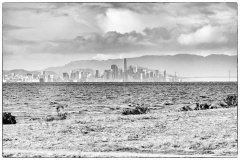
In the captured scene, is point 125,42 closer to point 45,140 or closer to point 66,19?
point 66,19

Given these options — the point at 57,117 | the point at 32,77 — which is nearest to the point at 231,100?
the point at 57,117

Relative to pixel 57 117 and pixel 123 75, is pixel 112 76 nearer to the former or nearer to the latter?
pixel 123 75

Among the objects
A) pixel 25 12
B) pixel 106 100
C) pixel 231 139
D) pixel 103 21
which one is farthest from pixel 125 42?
pixel 106 100

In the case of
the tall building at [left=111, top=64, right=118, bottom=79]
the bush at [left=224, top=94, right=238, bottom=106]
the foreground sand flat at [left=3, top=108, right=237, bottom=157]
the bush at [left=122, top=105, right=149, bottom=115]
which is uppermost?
the tall building at [left=111, top=64, right=118, bottom=79]

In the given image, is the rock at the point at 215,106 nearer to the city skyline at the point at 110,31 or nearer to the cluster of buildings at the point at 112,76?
the cluster of buildings at the point at 112,76

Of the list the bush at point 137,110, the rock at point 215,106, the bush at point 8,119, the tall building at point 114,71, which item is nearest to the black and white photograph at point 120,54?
the tall building at point 114,71

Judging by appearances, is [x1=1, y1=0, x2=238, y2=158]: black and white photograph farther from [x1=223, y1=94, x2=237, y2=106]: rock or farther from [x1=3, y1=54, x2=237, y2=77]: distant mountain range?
[x1=223, y1=94, x2=237, y2=106]: rock

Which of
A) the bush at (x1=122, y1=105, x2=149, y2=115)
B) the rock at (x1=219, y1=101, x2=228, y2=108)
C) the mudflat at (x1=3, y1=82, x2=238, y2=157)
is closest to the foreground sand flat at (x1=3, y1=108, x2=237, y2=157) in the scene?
the mudflat at (x1=3, y1=82, x2=238, y2=157)
